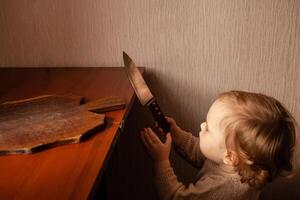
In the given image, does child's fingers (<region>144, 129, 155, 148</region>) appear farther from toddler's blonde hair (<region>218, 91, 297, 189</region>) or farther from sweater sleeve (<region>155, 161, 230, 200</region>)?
toddler's blonde hair (<region>218, 91, 297, 189</region>)

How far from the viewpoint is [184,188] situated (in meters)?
0.82

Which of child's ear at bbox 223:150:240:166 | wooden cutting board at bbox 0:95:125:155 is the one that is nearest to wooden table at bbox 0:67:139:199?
wooden cutting board at bbox 0:95:125:155

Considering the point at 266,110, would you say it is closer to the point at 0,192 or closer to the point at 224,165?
the point at 224,165

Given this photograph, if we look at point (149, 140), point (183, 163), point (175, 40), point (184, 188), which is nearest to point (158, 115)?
point (149, 140)

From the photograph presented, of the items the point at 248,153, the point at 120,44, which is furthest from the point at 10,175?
the point at 120,44

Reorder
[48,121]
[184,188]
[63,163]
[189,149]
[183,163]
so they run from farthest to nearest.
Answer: [183,163], [189,149], [184,188], [48,121], [63,163]

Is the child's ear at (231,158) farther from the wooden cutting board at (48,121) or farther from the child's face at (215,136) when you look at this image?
the wooden cutting board at (48,121)

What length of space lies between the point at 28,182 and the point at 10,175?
0.04m

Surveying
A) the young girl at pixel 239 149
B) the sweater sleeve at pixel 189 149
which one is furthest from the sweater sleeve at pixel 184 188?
the sweater sleeve at pixel 189 149

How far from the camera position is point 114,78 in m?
0.97

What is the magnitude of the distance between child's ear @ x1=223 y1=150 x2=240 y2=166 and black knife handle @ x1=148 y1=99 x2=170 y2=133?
169 mm

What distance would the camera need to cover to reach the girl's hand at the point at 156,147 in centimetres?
85

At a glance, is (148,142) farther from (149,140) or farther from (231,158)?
(231,158)

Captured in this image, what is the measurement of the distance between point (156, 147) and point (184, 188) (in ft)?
0.37
